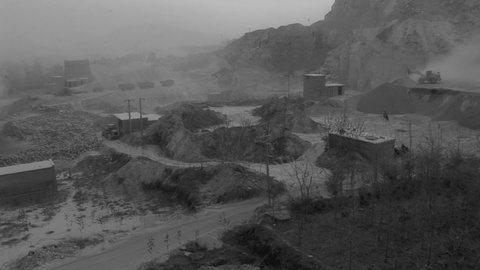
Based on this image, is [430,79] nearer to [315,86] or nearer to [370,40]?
[315,86]

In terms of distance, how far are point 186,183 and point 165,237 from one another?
450 cm

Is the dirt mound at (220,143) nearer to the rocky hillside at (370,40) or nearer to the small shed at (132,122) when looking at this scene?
the small shed at (132,122)

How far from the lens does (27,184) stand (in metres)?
20.5

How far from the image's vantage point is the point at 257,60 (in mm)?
55844

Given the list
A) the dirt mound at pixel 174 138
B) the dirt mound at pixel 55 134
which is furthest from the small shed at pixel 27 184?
the dirt mound at pixel 174 138

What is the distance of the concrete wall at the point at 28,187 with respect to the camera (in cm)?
2011

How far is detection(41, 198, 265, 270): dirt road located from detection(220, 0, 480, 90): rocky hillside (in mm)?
26977

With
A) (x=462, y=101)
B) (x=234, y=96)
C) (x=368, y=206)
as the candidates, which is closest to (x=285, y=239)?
(x=368, y=206)

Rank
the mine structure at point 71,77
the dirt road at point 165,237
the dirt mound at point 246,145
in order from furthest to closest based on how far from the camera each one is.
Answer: the mine structure at point 71,77
the dirt mound at point 246,145
the dirt road at point 165,237

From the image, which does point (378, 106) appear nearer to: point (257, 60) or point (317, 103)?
point (317, 103)

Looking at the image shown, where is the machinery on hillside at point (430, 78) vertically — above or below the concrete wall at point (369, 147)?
above

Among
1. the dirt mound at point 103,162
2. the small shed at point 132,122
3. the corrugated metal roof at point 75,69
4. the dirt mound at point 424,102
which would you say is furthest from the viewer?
the corrugated metal roof at point 75,69

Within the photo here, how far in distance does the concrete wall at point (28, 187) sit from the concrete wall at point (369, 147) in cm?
1230

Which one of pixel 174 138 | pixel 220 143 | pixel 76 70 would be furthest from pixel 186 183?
pixel 76 70
